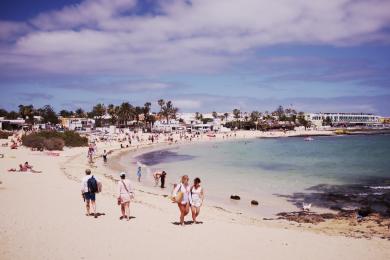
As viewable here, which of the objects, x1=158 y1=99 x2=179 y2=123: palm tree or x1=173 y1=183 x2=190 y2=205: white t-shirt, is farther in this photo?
x1=158 y1=99 x2=179 y2=123: palm tree

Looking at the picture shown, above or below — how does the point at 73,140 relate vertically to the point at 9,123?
below

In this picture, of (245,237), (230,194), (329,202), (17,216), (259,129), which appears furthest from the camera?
(259,129)

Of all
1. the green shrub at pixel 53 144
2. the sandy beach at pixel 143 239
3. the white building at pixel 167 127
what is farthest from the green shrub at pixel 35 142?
the white building at pixel 167 127

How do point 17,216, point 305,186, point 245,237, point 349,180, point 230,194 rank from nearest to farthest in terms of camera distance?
point 245,237 → point 17,216 → point 230,194 → point 305,186 → point 349,180

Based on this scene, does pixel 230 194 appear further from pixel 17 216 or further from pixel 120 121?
pixel 120 121

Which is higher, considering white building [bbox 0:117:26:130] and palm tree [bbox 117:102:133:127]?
palm tree [bbox 117:102:133:127]

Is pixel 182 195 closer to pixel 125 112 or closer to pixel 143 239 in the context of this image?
pixel 143 239

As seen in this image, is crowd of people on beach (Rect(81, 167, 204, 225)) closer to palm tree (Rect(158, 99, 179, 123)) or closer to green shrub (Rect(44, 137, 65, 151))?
green shrub (Rect(44, 137, 65, 151))

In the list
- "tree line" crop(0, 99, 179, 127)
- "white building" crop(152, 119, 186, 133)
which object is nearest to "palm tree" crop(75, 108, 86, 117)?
"tree line" crop(0, 99, 179, 127)

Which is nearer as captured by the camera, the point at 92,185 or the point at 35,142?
the point at 92,185

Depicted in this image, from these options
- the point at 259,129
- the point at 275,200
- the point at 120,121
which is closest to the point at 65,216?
the point at 275,200

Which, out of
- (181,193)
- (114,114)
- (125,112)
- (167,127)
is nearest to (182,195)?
(181,193)

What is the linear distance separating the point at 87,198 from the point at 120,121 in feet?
390

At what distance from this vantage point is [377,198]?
68.8 feet
